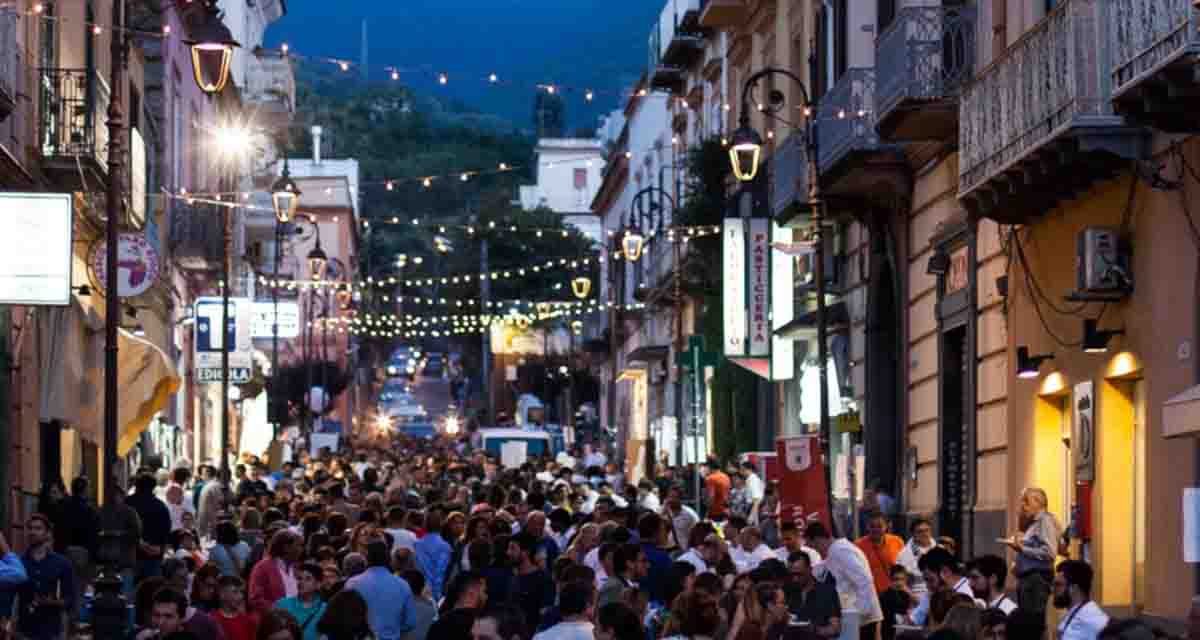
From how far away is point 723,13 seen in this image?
48906 millimetres

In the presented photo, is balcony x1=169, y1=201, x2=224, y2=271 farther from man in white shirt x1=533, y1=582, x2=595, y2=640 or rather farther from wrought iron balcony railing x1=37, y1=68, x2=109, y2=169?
man in white shirt x1=533, y1=582, x2=595, y2=640

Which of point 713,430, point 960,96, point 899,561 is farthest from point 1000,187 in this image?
point 713,430

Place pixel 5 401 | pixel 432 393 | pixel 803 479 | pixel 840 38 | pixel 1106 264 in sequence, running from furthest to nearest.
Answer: pixel 432 393
pixel 840 38
pixel 5 401
pixel 803 479
pixel 1106 264

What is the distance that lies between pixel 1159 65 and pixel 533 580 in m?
5.80

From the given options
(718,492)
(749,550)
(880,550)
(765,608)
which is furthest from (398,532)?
(718,492)

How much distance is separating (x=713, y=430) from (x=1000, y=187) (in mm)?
28483

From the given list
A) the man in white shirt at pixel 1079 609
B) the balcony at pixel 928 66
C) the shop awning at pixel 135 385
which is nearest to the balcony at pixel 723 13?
the shop awning at pixel 135 385

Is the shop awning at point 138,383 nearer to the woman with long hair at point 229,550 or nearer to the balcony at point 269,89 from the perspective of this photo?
the woman with long hair at point 229,550

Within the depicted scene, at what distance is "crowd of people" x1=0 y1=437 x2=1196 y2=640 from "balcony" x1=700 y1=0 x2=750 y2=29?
18757 millimetres

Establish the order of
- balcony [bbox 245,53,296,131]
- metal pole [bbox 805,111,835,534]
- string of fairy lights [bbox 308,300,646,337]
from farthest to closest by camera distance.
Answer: string of fairy lights [bbox 308,300,646,337] → balcony [bbox 245,53,296,131] → metal pole [bbox 805,111,835,534]

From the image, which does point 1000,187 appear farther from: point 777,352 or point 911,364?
point 777,352

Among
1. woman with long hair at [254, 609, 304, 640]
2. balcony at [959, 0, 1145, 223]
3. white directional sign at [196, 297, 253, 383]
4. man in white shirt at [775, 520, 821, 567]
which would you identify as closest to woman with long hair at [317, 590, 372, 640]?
woman with long hair at [254, 609, 304, 640]

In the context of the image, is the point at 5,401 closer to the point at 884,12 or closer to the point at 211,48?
the point at 211,48

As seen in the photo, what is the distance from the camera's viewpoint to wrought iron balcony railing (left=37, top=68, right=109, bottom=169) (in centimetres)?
2925
